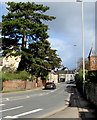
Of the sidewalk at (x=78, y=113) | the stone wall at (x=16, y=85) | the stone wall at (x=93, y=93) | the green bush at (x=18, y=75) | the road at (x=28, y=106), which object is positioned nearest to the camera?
the sidewalk at (x=78, y=113)

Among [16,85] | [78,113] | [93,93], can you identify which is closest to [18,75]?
[16,85]

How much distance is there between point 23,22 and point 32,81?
1435 cm

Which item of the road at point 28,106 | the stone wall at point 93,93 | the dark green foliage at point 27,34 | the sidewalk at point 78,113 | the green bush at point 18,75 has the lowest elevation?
the road at point 28,106

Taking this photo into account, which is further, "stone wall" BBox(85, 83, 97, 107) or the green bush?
the green bush

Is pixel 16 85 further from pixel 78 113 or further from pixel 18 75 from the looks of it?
pixel 78 113

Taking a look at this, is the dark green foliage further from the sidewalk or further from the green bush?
the sidewalk

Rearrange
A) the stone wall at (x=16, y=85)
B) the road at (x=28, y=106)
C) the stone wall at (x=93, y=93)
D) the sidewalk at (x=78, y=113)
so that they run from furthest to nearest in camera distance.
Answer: the stone wall at (x=16, y=85) < the stone wall at (x=93, y=93) < the road at (x=28, y=106) < the sidewalk at (x=78, y=113)

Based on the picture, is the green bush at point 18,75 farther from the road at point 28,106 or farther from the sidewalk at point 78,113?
the sidewalk at point 78,113

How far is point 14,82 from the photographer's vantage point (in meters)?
39.9

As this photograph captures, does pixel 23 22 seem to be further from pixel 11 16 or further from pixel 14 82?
pixel 14 82

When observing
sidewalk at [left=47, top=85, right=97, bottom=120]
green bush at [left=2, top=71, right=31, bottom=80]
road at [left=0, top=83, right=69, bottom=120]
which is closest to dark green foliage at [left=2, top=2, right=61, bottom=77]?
green bush at [left=2, top=71, right=31, bottom=80]

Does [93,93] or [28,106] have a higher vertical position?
[93,93]

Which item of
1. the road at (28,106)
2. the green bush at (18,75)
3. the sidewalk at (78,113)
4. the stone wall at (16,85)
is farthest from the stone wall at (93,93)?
the green bush at (18,75)

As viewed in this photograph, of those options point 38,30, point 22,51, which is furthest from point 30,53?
point 38,30
